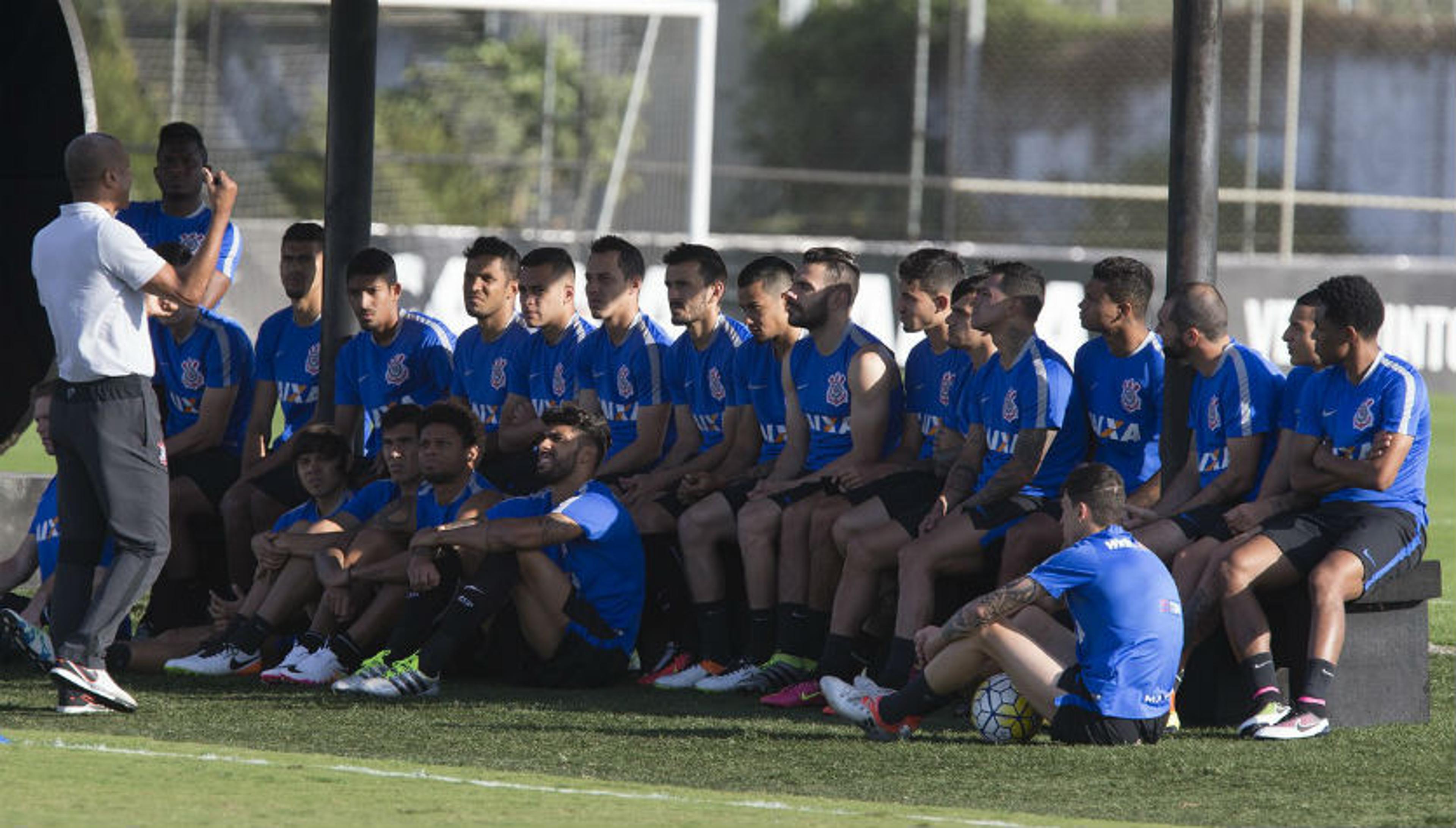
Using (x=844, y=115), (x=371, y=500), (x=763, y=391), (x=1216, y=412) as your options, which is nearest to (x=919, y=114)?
(x=844, y=115)

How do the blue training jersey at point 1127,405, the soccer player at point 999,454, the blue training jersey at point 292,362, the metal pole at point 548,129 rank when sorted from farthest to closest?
the metal pole at point 548,129 < the blue training jersey at point 292,362 < the blue training jersey at point 1127,405 < the soccer player at point 999,454

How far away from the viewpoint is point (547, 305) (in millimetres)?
9680

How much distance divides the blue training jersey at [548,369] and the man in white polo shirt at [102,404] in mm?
2440

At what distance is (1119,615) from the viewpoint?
7.10 meters

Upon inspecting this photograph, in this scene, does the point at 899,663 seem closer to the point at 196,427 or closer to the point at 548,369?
the point at 548,369

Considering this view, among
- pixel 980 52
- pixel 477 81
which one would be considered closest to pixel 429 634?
pixel 477 81

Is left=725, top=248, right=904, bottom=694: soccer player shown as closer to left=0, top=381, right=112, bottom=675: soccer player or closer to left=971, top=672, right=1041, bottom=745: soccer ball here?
left=971, top=672, right=1041, bottom=745: soccer ball

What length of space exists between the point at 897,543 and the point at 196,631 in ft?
9.68

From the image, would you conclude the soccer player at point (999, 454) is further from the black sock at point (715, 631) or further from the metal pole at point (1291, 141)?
the metal pole at point (1291, 141)

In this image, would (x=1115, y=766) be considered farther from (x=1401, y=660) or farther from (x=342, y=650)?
(x=342, y=650)

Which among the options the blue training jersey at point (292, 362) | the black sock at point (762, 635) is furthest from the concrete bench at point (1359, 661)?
the blue training jersey at point (292, 362)

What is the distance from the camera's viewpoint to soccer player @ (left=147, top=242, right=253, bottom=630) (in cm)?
972

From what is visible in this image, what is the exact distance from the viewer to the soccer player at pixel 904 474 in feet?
28.1

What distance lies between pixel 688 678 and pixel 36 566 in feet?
9.91
